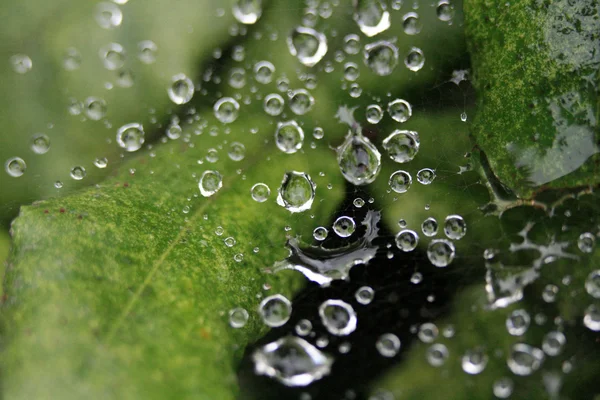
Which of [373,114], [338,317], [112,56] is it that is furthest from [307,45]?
[338,317]

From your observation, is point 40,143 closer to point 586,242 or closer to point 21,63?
point 21,63

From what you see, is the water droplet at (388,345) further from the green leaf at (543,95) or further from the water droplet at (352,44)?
the water droplet at (352,44)

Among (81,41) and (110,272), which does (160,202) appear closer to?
(110,272)

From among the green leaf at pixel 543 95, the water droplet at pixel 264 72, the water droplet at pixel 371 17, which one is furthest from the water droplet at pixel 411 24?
the water droplet at pixel 264 72

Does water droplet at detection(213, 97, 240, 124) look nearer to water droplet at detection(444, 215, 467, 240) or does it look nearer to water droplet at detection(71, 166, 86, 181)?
water droplet at detection(71, 166, 86, 181)

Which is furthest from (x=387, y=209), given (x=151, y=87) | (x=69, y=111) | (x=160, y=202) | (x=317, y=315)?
(x=69, y=111)

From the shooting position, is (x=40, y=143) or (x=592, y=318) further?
(x=40, y=143)
